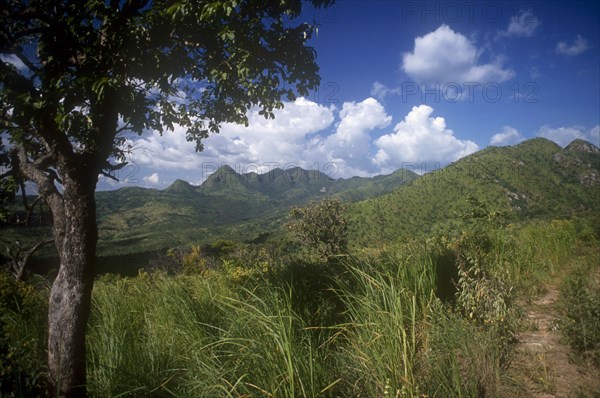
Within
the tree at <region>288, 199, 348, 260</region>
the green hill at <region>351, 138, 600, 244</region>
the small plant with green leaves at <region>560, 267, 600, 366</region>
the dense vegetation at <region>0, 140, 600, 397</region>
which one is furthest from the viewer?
the green hill at <region>351, 138, 600, 244</region>

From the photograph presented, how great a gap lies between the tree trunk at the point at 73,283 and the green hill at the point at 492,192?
254 feet

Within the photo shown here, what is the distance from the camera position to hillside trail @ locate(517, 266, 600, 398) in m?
2.66

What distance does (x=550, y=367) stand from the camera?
3020 mm

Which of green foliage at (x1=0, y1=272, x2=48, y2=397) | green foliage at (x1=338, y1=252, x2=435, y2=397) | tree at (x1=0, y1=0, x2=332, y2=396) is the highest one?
tree at (x1=0, y1=0, x2=332, y2=396)

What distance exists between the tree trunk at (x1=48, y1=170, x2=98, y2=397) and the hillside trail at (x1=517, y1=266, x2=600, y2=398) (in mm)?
4988

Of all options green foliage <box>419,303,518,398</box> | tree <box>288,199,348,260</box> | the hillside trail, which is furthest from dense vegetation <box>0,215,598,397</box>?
tree <box>288,199,348,260</box>

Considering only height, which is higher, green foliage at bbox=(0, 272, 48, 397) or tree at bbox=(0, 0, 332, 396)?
tree at bbox=(0, 0, 332, 396)

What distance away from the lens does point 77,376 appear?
3334 millimetres

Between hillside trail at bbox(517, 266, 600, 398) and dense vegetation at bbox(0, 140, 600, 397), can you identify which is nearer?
dense vegetation at bbox(0, 140, 600, 397)

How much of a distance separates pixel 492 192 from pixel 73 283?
397 ft

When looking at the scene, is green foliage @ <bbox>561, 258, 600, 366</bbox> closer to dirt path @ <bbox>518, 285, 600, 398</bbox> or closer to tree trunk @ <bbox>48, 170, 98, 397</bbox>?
dirt path @ <bbox>518, 285, 600, 398</bbox>

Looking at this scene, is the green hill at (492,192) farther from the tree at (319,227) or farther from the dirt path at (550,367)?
the dirt path at (550,367)

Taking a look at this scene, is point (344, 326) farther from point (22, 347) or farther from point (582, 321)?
point (22, 347)

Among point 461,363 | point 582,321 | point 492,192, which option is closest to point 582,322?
point 582,321
